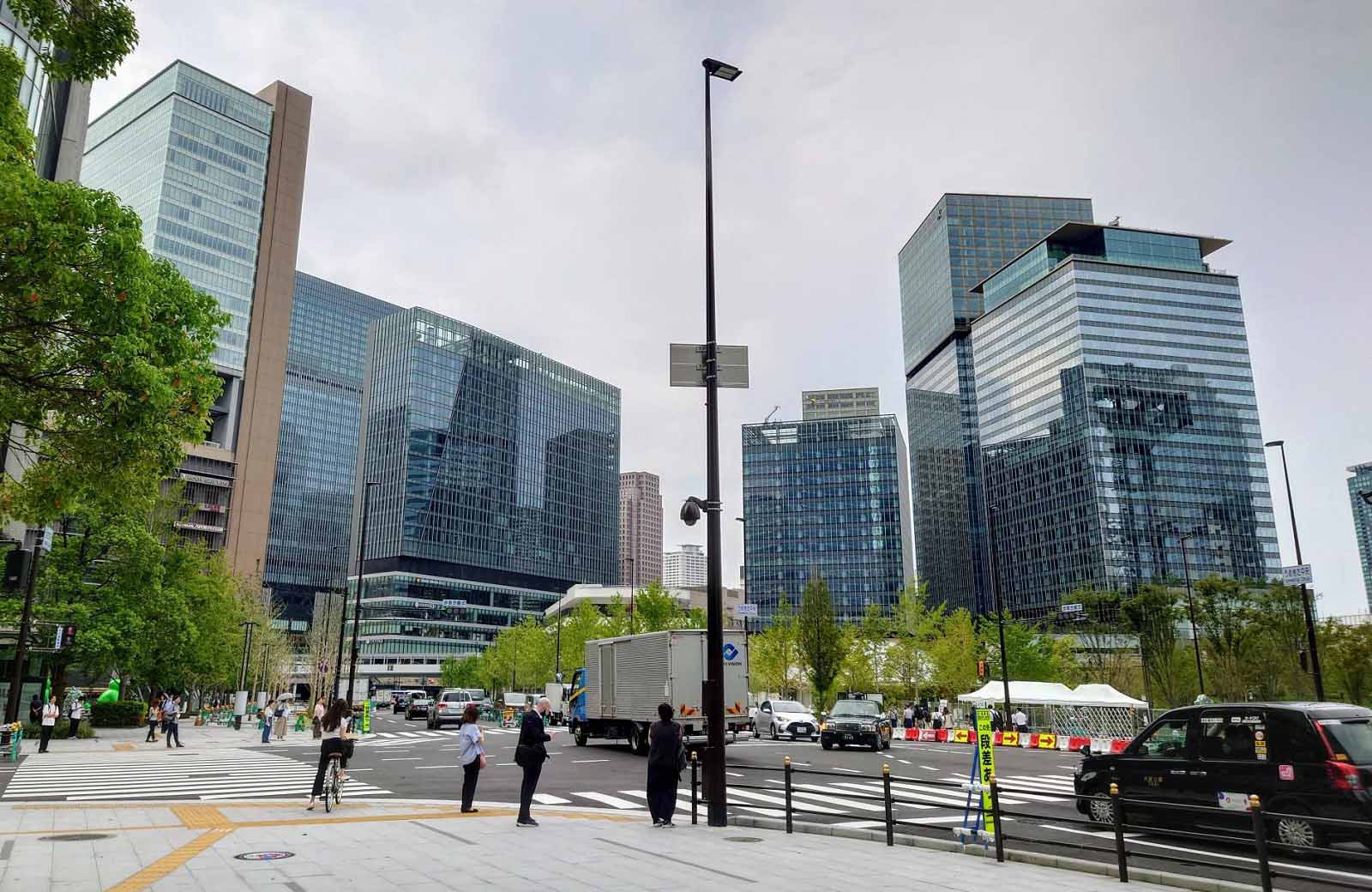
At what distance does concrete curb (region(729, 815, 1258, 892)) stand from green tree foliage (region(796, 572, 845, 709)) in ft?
136

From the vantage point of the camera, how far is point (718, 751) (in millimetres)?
13055

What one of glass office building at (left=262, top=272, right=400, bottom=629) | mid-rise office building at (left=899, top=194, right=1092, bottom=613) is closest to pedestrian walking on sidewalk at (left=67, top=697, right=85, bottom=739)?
glass office building at (left=262, top=272, right=400, bottom=629)

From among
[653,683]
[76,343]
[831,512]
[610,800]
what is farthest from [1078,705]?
[831,512]

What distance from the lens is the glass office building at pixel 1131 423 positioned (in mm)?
135875

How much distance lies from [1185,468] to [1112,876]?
14967 centimetres

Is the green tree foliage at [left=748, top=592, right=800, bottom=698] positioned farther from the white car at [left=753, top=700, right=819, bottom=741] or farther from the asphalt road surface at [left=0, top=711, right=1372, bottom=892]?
the asphalt road surface at [left=0, top=711, right=1372, bottom=892]

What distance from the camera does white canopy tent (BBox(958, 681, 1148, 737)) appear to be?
40.3 metres

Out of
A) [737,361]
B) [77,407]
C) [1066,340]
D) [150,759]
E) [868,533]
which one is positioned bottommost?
[150,759]

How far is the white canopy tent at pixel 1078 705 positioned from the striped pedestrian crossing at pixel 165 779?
102ft

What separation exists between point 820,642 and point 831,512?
4987 inches

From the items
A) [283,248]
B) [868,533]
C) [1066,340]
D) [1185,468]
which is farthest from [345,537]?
[1185,468]

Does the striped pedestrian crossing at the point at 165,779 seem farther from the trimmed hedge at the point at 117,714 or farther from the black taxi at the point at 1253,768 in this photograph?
the trimmed hedge at the point at 117,714

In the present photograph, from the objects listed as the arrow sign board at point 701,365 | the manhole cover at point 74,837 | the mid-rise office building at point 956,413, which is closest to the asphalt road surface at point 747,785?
the manhole cover at point 74,837

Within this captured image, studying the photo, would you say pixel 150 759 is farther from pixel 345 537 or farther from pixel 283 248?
pixel 345 537
